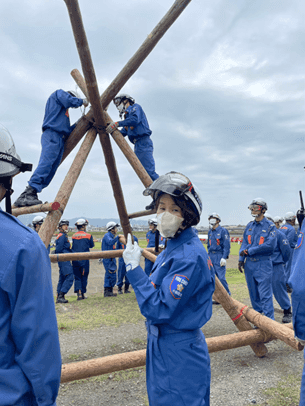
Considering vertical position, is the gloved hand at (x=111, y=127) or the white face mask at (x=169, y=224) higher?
the gloved hand at (x=111, y=127)

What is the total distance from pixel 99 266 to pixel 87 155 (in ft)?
54.5

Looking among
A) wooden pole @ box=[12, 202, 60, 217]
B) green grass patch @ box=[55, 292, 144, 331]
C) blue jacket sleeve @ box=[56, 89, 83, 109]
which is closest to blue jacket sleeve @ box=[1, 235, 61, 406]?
wooden pole @ box=[12, 202, 60, 217]

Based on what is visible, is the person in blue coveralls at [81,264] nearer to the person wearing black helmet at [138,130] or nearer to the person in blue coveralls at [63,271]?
the person in blue coveralls at [63,271]

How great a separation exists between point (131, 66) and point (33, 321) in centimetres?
420

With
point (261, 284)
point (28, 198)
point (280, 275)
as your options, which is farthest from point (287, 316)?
point (28, 198)

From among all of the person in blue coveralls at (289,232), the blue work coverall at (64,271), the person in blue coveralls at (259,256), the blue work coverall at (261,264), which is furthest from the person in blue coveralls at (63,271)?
the person in blue coveralls at (289,232)

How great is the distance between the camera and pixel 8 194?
1645 millimetres

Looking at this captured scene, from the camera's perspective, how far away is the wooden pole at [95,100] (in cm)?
356

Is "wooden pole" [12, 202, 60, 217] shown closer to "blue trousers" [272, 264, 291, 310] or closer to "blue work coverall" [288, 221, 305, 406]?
"blue work coverall" [288, 221, 305, 406]

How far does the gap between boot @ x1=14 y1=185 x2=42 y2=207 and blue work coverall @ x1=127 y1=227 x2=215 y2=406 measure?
250 cm

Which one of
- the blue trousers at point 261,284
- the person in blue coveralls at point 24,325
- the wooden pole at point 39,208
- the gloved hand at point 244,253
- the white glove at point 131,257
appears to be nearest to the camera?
the person in blue coveralls at point 24,325

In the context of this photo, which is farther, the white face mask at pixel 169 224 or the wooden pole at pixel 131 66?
the wooden pole at pixel 131 66

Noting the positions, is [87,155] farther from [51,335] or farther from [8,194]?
[51,335]

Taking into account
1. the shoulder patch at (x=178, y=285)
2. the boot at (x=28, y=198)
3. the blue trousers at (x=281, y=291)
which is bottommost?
the blue trousers at (x=281, y=291)
